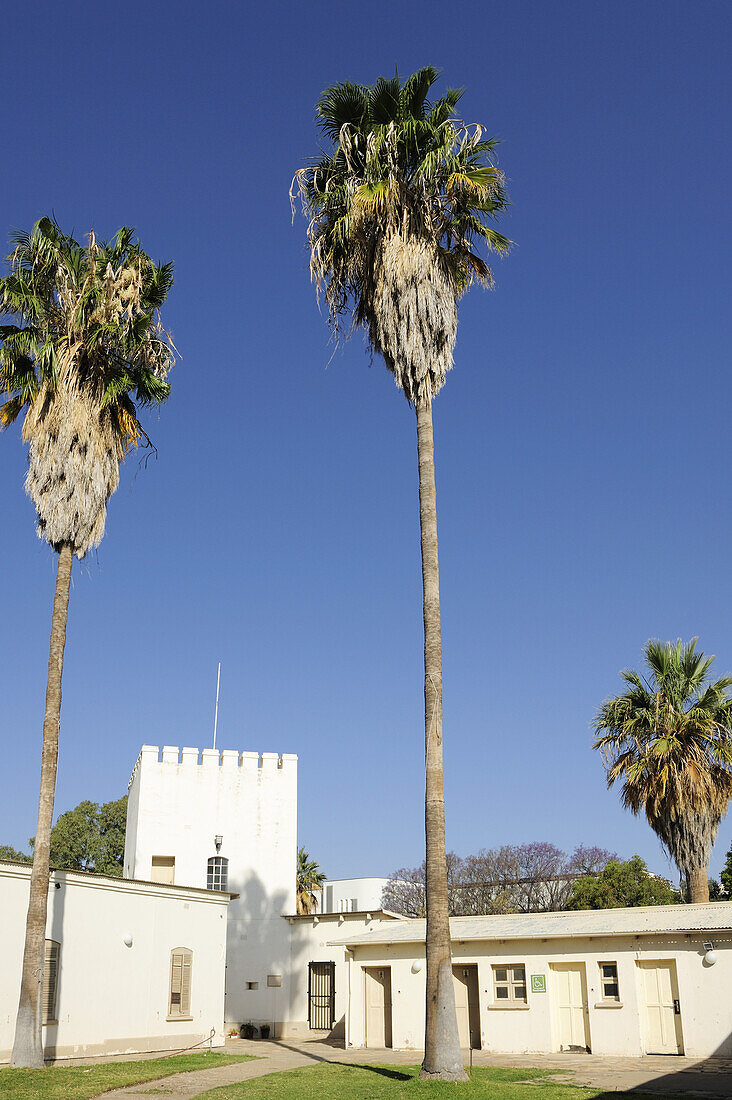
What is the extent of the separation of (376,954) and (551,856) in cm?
4112

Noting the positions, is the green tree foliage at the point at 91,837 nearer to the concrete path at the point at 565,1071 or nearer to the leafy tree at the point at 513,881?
the leafy tree at the point at 513,881

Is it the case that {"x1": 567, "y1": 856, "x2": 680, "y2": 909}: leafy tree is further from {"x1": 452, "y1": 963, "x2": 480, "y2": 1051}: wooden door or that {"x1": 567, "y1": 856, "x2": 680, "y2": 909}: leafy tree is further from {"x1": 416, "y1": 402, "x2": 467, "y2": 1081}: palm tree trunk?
{"x1": 416, "y1": 402, "x2": 467, "y2": 1081}: palm tree trunk

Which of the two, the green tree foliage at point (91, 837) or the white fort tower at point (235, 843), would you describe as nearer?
the white fort tower at point (235, 843)

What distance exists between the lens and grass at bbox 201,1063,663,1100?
13.3 metres

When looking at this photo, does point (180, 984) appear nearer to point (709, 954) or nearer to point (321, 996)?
point (321, 996)

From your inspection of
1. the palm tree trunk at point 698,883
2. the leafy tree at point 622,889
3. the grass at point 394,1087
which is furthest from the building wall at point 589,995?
the leafy tree at point 622,889

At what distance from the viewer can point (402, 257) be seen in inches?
695

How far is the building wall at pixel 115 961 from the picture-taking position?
19.4m

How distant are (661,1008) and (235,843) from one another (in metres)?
18.9

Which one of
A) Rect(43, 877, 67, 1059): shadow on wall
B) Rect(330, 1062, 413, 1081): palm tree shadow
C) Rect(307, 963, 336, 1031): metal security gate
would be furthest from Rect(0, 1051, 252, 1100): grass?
Rect(307, 963, 336, 1031): metal security gate

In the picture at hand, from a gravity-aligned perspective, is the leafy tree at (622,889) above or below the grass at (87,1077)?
above

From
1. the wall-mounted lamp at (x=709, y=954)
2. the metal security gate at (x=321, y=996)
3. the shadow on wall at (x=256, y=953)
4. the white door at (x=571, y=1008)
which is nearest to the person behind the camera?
the wall-mounted lamp at (x=709, y=954)

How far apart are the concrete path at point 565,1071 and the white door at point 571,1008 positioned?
1.79ft

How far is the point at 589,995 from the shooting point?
19.9 m
